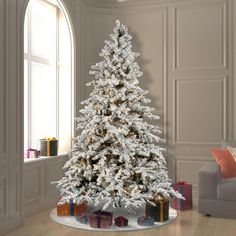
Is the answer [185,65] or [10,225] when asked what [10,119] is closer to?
[10,225]

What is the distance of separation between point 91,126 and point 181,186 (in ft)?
4.57

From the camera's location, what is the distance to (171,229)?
12.3 ft

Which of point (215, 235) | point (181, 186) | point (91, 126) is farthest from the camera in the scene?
point (181, 186)

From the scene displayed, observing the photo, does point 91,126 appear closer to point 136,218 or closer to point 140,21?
point 136,218

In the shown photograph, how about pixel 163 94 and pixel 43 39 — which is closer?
pixel 43 39

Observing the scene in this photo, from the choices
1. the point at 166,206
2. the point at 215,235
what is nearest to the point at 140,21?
the point at 166,206

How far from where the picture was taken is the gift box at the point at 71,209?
421 centimetres

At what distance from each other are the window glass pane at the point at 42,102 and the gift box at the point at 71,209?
41.5 inches

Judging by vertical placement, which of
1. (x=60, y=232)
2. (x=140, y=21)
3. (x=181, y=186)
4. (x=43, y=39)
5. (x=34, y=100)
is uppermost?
(x=140, y=21)

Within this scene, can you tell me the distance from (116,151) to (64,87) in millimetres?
1586

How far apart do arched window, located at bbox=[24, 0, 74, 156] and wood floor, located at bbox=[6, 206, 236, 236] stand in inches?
48.2

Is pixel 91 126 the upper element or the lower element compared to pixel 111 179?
upper

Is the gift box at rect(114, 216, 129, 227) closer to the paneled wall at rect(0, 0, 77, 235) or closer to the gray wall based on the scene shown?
the paneled wall at rect(0, 0, 77, 235)

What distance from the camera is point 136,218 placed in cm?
414
